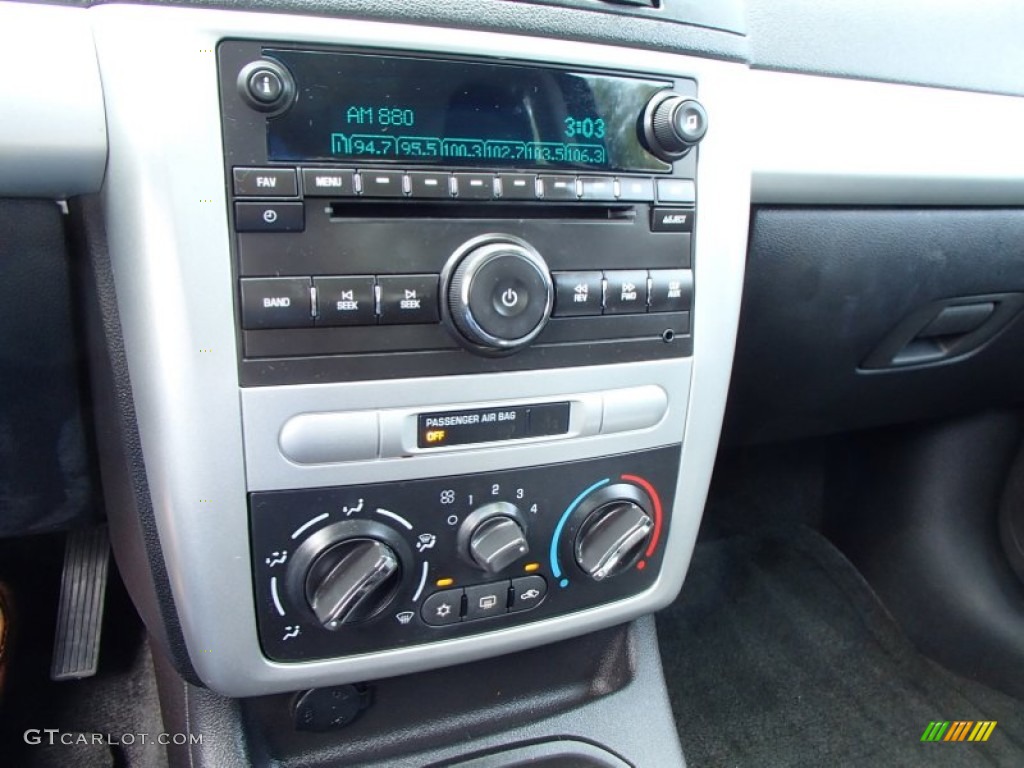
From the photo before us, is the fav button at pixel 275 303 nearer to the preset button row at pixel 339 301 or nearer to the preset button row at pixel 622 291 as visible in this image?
the preset button row at pixel 339 301

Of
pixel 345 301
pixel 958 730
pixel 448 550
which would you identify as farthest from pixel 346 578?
pixel 958 730

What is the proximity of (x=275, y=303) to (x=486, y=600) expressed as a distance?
28cm

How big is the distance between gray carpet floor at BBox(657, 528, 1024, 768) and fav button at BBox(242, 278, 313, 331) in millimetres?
891

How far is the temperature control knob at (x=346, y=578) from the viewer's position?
596 mm

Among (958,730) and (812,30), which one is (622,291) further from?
(958,730)

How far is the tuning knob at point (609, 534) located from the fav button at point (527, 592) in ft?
0.12

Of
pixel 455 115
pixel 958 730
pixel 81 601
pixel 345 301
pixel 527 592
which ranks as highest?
pixel 455 115

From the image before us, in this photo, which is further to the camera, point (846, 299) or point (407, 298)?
point (846, 299)

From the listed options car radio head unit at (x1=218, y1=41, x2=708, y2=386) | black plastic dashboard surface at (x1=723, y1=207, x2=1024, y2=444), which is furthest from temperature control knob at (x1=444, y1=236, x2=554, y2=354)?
black plastic dashboard surface at (x1=723, y1=207, x2=1024, y2=444)

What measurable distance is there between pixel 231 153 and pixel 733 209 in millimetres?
372

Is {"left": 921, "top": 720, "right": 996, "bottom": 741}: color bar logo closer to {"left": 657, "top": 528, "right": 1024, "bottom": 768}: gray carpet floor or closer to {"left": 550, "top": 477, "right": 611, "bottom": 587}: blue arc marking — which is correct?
{"left": 657, "top": 528, "right": 1024, "bottom": 768}: gray carpet floor

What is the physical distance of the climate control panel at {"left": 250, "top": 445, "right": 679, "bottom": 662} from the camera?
1.96ft

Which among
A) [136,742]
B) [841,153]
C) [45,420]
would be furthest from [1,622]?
[841,153]

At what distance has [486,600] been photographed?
67cm
